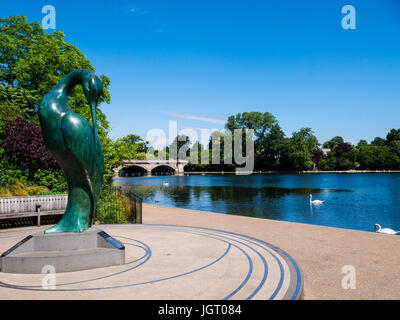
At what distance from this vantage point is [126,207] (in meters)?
17.3

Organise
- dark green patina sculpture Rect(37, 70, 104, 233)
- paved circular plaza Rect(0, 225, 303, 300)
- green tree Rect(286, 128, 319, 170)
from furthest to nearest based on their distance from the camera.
Result: green tree Rect(286, 128, 319, 170) < dark green patina sculpture Rect(37, 70, 104, 233) < paved circular plaza Rect(0, 225, 303, 300)

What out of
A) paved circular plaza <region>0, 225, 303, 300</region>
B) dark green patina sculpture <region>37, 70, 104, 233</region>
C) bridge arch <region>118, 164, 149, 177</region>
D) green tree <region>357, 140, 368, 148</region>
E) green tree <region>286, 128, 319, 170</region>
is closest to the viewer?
paved circular plaza <region>0, 225, 303, 300</region>

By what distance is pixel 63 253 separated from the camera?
6773 millimetres

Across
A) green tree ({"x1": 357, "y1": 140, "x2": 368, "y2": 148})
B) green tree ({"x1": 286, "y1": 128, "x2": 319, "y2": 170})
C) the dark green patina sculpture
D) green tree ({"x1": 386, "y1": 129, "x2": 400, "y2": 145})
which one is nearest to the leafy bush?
the dark green patina sculpture

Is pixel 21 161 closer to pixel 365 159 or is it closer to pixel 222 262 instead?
pixel 222 262

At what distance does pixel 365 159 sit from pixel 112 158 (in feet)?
296

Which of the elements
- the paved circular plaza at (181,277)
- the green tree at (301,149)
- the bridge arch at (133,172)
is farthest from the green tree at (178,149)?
the paved circular plaza at (181,277)

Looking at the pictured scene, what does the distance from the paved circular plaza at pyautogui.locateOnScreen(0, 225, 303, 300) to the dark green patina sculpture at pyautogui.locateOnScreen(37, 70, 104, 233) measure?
159cm

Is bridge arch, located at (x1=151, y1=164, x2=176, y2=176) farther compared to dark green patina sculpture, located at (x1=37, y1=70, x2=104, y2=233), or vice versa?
bridge arch, located at (x1=151, y1=164, x2=176, y2=176)

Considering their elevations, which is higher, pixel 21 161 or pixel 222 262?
pixel 21 161

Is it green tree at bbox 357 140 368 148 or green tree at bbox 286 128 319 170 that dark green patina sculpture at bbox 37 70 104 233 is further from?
green tree at bbox 357 140 368 148

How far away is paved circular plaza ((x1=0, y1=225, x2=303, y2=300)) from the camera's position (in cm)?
527

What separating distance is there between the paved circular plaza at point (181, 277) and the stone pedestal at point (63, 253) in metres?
0.19
